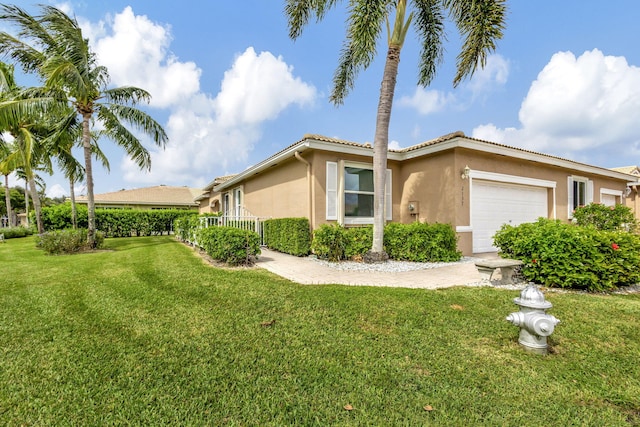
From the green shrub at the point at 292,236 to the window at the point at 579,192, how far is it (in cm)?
1182

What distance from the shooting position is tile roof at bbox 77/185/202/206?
27500 mm

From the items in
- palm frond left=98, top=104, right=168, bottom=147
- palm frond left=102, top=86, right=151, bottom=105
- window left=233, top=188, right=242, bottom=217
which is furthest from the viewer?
window left=233, top=188, right=242, bottom=217

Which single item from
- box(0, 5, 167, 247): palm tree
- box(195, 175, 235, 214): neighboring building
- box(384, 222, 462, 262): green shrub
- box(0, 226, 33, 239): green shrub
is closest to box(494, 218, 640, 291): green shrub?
box(384, 222, 462, 262): green shrub

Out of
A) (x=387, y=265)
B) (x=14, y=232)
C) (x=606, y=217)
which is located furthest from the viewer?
(x=14, y=232)

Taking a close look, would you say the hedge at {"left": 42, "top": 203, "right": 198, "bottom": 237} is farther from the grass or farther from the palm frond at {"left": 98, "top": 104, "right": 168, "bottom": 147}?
the grass

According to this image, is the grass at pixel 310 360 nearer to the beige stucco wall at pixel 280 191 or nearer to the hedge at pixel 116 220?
the beige stucco wall at pixel 280 191

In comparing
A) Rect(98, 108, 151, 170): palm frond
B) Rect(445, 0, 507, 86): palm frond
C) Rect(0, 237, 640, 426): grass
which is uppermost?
Rect(445, 0, 507, 86): palm frond

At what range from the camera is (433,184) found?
31.4ft

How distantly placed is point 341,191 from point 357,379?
A: 24.1ft

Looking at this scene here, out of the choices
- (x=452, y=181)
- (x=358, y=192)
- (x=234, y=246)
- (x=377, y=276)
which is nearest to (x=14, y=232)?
(x=234, y=246)

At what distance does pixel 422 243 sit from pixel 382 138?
10.2 ft

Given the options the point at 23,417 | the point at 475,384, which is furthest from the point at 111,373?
the point at 475,384

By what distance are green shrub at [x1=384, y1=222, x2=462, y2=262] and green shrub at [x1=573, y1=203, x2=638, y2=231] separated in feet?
21.5

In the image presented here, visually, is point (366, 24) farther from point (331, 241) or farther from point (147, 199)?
point (147, 199)
